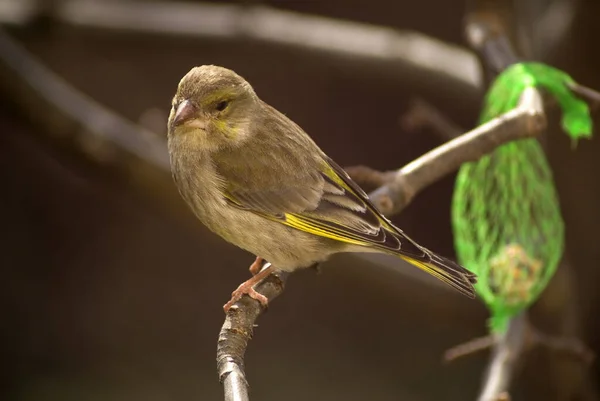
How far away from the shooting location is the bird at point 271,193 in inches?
138

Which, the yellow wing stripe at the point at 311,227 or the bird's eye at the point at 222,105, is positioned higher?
the bird's eye at the point at 222,105

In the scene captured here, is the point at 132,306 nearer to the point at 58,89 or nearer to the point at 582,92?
the point at 58,89

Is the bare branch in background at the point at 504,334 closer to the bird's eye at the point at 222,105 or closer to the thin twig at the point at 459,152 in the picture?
the thin twig at the point at 459,152

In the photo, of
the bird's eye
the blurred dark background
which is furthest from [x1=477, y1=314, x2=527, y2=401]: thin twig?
the blurred dark background

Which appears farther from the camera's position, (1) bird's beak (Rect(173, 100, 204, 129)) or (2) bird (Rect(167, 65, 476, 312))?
(2) bird (Rect(167, 65, 476, 312))

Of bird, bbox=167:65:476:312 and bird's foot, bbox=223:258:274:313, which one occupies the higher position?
bird, bbox=167:65:476:312

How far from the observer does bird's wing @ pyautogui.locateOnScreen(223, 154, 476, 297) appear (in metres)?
3.53

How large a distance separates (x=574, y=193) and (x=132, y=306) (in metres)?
3.73

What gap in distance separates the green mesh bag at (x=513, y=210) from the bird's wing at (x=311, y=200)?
0.50 m

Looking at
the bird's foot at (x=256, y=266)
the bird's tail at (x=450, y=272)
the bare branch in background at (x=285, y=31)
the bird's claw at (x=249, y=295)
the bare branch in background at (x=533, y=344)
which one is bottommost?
the bird's claw at (x=249, y=295)

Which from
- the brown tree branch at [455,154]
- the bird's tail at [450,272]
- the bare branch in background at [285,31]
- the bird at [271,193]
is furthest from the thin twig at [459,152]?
the bare branch in background at [285,31]

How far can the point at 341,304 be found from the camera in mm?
7773

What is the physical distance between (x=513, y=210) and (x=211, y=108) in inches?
52.7

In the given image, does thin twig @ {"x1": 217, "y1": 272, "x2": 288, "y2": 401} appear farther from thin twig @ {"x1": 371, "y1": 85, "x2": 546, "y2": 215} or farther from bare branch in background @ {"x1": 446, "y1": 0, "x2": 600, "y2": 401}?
bare branch in background @ {"x1": 446, "y1": 0, "x2": 600, "y2": 401}
